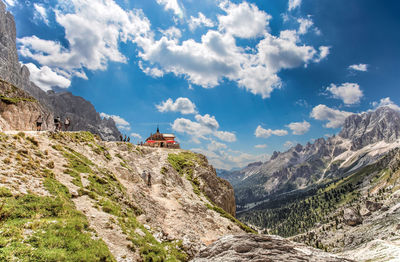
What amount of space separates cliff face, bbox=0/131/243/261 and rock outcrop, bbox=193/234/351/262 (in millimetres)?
6573

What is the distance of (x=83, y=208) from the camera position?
66.3 ft

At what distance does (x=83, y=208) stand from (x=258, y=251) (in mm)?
17650

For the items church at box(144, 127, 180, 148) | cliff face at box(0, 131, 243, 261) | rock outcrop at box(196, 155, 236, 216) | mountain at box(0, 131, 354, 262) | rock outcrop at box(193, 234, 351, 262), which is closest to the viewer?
mountain at box(0, 131, 354, 262)

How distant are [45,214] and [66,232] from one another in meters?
2.92

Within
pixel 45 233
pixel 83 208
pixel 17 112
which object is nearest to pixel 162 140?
pixel 17 112

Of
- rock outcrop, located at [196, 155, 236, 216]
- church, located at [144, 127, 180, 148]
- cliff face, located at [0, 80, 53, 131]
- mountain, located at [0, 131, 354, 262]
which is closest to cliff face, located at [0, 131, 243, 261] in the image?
mountain, located at [0, 131, 354, 262]

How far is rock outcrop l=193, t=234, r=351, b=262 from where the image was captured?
15.0 m

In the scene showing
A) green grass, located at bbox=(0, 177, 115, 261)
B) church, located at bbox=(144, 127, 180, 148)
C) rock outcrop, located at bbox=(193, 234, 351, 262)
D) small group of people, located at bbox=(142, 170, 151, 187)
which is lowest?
rock outcrop, located at bbox=(193, 234, 351, 262)

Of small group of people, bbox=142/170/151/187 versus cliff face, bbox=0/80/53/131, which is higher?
cliff face, bbox=0/80/53/131

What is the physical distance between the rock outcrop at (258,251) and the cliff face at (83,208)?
21.6ft

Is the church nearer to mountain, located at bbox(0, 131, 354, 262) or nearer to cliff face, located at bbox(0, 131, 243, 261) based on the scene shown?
cliff face, located at bbox(0, 131, 243, 261)

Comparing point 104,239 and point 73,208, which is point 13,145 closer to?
point 73,208

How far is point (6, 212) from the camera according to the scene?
13.8 m

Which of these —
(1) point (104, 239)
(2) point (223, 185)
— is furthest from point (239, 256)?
(2) point (223, 185)
